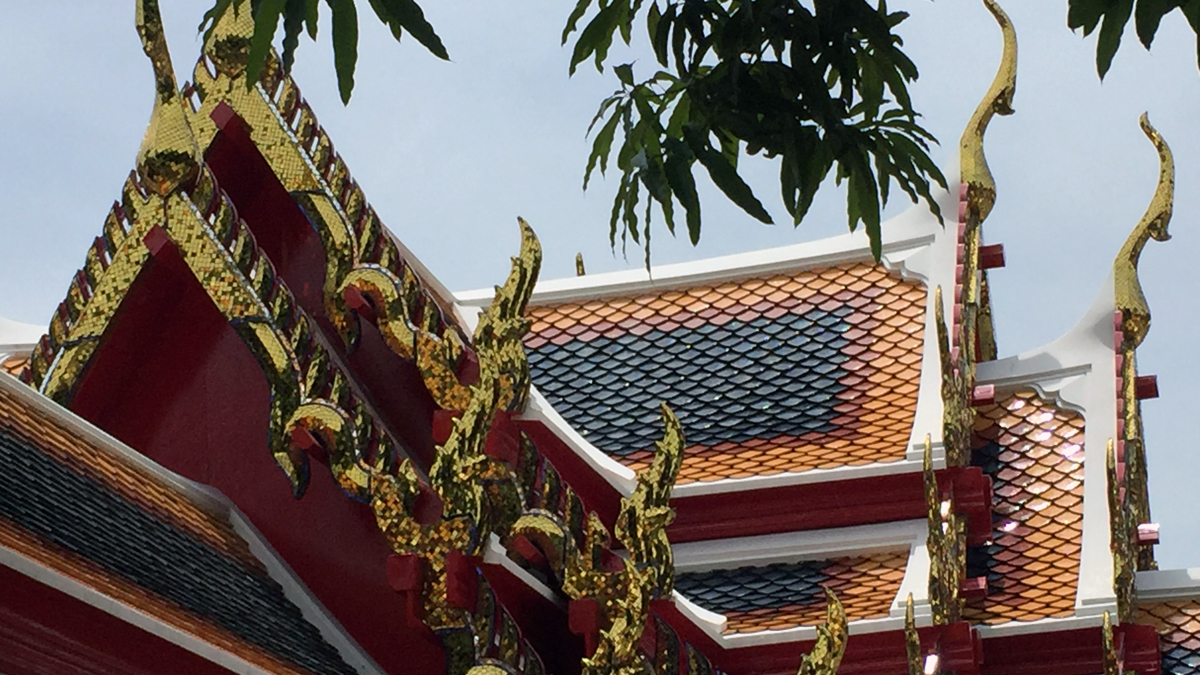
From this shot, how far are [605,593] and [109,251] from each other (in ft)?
6.74

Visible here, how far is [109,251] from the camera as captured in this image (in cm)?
730

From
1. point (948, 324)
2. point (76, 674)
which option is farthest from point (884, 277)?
point (76, 674)

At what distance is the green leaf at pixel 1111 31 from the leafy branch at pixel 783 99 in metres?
0.65

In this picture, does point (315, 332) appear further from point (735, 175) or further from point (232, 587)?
point (735, 175)

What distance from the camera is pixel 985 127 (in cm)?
1219

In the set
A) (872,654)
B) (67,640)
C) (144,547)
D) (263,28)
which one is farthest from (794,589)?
(263,28)

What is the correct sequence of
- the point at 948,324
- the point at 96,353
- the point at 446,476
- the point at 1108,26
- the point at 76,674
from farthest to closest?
1. the point at 948,324
2. the point at 96,353
3. the point at 446,476
4. the point at 76,674
5. the point at 1108,26

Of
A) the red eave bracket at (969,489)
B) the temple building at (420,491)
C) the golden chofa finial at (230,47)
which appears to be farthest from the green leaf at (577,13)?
the red eave bracket at (969,489)

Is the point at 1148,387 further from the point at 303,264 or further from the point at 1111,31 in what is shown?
the point at 1111,31

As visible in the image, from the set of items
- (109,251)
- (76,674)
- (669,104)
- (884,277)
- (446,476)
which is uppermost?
(884,277)

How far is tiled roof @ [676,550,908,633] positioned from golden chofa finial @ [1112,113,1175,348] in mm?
2481

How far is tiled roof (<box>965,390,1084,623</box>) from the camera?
Result: 9.44 metres

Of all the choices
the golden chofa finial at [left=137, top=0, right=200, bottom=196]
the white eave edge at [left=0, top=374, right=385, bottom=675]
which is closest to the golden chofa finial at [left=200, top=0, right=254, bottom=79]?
the golden chofa finial at [left=137, top=0, right=200, bottom=196]

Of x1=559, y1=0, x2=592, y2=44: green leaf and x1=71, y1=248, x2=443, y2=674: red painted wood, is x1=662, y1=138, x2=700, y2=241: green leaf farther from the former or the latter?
x1=71, y1=248, x2=443, y2=674: red painted wood
